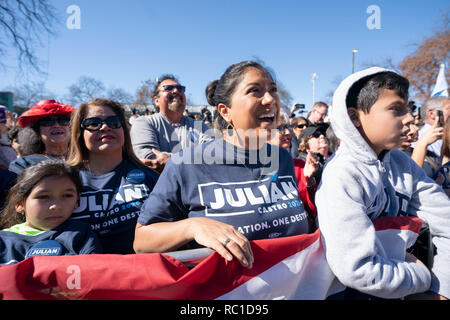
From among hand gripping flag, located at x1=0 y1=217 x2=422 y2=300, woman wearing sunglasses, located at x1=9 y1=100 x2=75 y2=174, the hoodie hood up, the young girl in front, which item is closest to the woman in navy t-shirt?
hand gripping flag, located at x1=0 y1=217 x2=422 y2=300

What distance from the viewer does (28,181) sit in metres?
1.91

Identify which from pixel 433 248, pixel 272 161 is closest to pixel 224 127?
pixel 272 161

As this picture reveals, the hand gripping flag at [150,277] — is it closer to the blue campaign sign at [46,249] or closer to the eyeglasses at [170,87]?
the blue campaign sign at [46,249]

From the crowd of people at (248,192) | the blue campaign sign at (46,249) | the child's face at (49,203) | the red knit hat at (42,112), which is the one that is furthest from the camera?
the red knit hat at (42,112)

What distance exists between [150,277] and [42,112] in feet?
8.39

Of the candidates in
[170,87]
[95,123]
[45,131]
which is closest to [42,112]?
[45,131]

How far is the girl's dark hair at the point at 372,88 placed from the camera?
1.52 meters

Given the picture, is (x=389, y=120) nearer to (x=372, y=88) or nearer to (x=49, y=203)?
(x=372, y=88)

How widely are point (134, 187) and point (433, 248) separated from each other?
2.01 metres

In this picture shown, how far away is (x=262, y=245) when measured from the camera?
1.37 m

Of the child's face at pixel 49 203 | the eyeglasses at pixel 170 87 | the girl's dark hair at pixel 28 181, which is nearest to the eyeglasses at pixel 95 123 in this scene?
the girl's dark hair at pixel 28 181

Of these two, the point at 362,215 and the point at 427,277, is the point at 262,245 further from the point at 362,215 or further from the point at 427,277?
the point at 427,277

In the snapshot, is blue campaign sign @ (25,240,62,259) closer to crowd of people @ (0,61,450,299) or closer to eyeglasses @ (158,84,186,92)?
crowd of people @ (0,61,450,299)

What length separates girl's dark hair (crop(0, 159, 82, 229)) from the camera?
1911 millimetres
